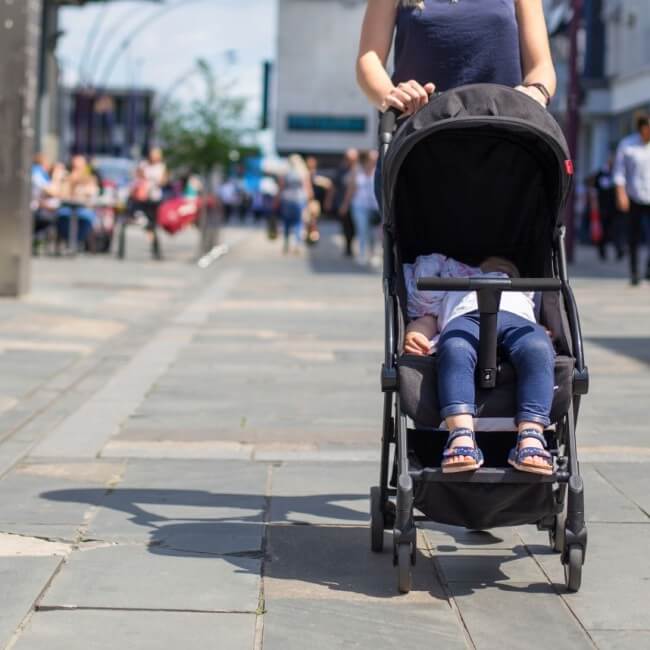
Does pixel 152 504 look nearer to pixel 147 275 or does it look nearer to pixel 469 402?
pixel 469 402

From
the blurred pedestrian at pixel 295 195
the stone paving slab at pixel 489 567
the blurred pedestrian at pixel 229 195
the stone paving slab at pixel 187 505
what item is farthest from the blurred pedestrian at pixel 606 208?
the blurred pedestrian at pixel 229 195

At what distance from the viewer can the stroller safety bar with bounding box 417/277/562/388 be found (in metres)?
4.81

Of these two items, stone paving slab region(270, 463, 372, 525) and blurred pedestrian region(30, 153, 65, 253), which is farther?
blurred pedestrian region(30, 153, 65, 253)

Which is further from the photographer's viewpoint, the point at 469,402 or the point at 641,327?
the point at 641,327

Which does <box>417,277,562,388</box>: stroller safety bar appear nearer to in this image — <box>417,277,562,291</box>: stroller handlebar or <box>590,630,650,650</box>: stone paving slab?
<box>417,277,562,291</box>: stroller handlebar

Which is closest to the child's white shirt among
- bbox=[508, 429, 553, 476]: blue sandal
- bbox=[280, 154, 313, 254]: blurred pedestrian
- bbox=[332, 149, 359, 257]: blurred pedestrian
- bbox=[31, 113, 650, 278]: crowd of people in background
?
bbox=[508, 429, 553, 476]: blue sandal

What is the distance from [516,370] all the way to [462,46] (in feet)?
4.12

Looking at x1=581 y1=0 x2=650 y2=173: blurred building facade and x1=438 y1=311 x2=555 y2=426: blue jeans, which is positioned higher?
x1=581 y1=0 x2=650 y2=173: blurred building facade

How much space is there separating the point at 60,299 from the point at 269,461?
9.48 meters

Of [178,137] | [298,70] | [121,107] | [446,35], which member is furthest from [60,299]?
[121,107]

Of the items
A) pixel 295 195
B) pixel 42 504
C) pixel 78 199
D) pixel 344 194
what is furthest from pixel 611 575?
pixel 295 195

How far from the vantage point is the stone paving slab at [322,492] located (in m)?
5.86

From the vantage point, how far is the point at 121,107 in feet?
554

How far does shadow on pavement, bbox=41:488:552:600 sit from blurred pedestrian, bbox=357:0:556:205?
1.22 meters
